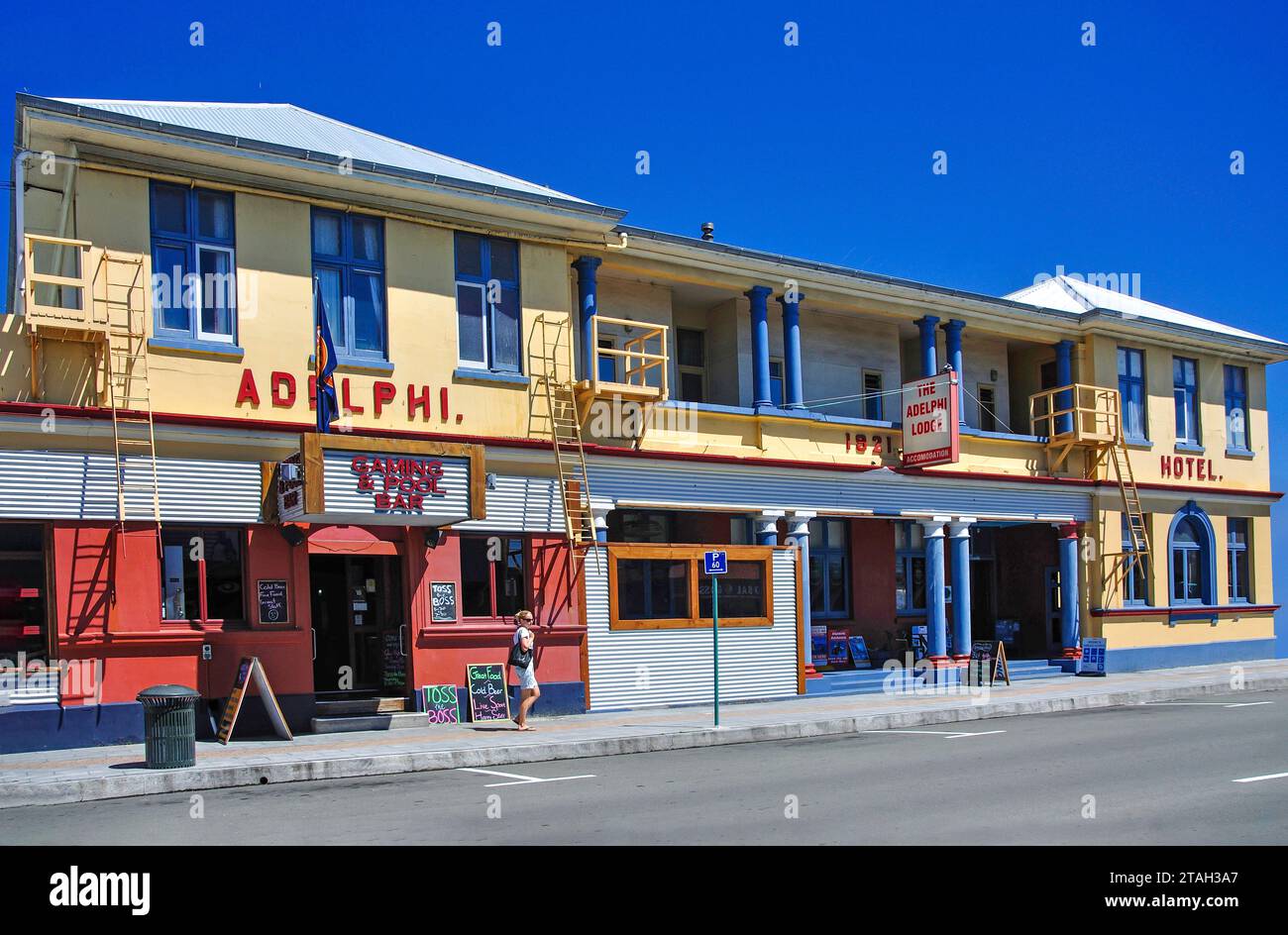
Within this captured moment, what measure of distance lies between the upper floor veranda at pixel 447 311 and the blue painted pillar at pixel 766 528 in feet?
4.14

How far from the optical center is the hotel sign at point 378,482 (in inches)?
618

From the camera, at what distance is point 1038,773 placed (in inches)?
484

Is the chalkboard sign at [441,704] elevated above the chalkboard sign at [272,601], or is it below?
below

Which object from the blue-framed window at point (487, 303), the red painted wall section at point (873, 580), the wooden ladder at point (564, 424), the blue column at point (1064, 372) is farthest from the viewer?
the blue column at point (1064, 372)

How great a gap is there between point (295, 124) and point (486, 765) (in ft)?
34.9

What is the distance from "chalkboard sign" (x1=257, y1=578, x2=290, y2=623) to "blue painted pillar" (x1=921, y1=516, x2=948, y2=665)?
13005 millimetres

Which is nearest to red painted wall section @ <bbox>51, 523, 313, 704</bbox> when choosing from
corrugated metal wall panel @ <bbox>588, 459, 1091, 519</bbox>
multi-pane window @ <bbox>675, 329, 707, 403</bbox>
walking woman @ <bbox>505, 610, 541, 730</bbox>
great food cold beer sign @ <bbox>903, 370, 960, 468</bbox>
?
walking woman @ <bbox>505, 610, 541, 730</bbox>

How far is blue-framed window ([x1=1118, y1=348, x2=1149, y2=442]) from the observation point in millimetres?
28281

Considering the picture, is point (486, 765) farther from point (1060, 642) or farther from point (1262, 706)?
point (1060, 642)

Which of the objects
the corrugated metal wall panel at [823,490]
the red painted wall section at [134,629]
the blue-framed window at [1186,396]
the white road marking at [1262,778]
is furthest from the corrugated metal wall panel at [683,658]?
the blue-framed window at [1186,396]

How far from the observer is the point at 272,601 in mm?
16875

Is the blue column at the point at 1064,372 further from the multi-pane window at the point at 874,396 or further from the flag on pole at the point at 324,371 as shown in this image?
the flag on pole at the point at 324,371
